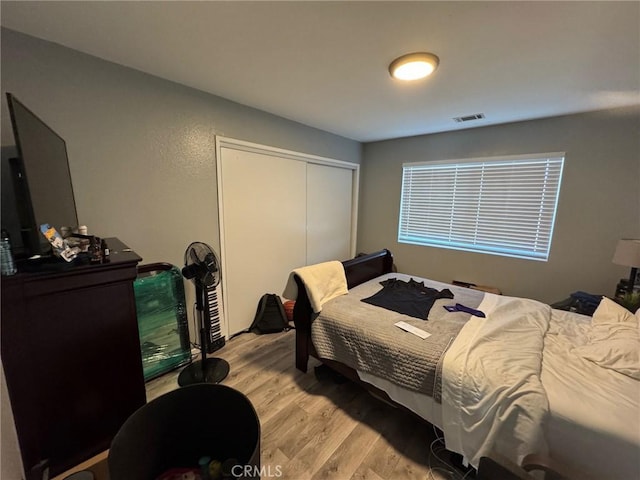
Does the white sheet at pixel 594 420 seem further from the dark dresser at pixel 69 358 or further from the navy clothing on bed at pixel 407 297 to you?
the dark dresser at pixel 69 358

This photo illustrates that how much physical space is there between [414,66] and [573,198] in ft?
7.62

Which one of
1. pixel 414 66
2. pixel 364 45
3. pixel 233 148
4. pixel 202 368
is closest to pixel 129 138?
pixel 233 148

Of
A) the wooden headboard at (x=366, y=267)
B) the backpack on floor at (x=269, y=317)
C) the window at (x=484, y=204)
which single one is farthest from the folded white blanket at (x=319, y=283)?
the window at (x=484, y=204)

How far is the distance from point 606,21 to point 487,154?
1.86 metres

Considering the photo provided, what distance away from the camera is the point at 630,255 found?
2004mm

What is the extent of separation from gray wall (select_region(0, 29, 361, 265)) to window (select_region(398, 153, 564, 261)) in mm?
2405

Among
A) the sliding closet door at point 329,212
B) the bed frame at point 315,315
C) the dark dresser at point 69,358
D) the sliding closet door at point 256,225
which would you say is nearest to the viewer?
the dark dresser at point 69,358

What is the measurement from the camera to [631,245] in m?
2.00

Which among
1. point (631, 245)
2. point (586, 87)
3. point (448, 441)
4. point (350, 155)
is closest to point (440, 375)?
point (448, 441)

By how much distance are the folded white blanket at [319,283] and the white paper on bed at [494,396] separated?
932 millimetres

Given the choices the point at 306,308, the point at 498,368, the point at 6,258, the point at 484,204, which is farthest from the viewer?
the point at 484,204

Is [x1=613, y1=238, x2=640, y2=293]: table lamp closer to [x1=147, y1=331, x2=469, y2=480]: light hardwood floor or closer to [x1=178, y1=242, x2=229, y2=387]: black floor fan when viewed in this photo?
[x1=147, y1=331, x2=469, y2=480]: light hardwood floor

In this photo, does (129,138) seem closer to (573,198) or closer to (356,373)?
(356,373)

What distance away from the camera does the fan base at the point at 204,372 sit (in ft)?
6.45
